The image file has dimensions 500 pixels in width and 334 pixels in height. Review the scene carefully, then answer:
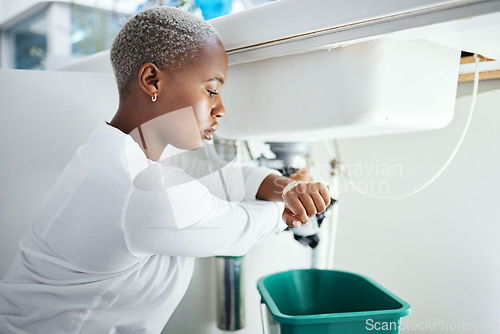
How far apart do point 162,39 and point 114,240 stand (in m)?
0.30

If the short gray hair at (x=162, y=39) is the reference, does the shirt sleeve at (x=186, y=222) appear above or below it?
below

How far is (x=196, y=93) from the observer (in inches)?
24.0

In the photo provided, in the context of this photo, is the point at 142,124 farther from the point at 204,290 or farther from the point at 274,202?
the point at 204,290

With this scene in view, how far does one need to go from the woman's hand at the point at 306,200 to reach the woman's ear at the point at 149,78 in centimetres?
27

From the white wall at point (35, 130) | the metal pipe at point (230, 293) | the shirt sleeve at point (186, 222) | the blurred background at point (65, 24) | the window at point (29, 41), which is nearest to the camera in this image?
the shirt sleeve at point (186, 222)

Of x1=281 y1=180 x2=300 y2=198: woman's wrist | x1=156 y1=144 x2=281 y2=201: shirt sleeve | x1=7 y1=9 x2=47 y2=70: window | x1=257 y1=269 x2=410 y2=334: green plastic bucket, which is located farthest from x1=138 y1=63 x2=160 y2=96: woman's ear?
x1=7 y1=9 x2=47 y2=70: window

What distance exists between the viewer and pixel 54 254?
2.00 ft

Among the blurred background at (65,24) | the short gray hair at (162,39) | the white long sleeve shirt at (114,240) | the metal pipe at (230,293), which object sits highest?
the blurred background at (65,24)

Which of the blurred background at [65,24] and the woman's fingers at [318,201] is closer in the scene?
the woman's fingers at [318,201]

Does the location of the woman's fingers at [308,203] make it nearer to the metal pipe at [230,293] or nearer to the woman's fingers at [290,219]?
the woman's fingers at [290,219]

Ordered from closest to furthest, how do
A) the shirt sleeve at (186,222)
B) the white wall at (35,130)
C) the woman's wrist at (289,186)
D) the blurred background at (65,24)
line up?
the shirt sleeve at (186,222), the woman's wrist at (289,186), the white wall at (35,130), the blurred background at (65,24)

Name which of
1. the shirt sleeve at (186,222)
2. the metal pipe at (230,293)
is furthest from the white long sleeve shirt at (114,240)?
the metal pipe at (230,293)

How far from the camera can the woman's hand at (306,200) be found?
61cm

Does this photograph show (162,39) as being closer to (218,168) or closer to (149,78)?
(149,78)
